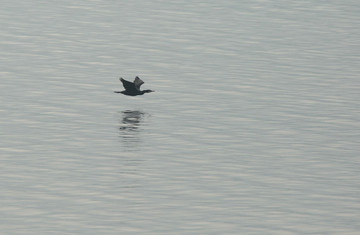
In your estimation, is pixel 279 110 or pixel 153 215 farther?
pixel 279 110

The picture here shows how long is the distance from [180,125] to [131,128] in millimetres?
2093

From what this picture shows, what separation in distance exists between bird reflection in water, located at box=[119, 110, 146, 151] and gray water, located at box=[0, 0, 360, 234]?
84 mm

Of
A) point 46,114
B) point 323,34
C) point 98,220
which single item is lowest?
point 98,220

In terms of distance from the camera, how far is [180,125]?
48750 millimetres

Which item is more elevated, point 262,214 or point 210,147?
point 210,147

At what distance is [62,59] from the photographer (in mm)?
62938

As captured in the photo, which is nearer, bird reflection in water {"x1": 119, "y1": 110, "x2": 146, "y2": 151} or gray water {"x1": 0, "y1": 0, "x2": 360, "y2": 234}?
gray water {"x1": 0, "y1": 0, "x2": 360, "y2": 234}

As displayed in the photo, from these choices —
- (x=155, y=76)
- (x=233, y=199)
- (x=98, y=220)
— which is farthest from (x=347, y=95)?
(x=98, y=220)

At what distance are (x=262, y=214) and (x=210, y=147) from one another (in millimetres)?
8983

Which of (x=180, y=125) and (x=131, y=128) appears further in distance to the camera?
Result: (x=180, y=125)

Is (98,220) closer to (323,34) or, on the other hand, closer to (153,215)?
(153,215)

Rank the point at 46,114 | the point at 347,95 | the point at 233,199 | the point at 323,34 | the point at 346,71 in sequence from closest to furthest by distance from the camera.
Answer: the point at 233,199 < the point at 46,114 < the point at 347,95 < the point at 346,71 < the point at 323,34

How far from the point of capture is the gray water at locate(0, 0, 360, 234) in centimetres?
3628

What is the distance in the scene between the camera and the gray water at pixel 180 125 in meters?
36.3
